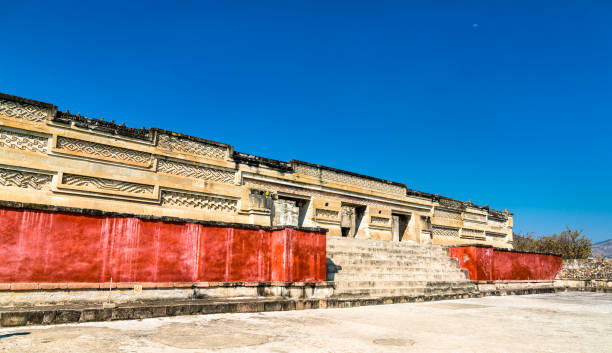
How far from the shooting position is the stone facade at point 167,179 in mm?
8969

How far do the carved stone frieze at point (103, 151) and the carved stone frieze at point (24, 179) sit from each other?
0.83m

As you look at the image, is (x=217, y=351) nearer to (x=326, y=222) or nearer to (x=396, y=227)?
(x=326, y=222)

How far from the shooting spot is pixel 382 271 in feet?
34.5

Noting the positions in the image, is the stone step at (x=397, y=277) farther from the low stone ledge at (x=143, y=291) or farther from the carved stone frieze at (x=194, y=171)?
the carved stone frieze at (x=194, y=171)

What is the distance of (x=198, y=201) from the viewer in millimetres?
11234

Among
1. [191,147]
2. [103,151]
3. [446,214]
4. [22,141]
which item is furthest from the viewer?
[446,214]

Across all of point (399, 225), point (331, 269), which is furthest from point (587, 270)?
point (331, 269)

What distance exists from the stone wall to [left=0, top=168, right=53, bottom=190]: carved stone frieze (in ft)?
55.6

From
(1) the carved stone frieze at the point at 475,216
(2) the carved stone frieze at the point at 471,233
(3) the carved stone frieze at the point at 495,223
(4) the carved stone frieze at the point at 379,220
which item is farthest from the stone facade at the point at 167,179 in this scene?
(3) the carved stone frieze at the point at 495,223

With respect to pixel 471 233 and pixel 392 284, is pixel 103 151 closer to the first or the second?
pixel 392 284

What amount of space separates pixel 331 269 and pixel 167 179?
5045mm

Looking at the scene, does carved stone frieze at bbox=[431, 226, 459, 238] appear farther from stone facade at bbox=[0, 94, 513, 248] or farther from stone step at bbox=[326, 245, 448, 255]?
stone step at bbox=[326, 245, 448, 255]

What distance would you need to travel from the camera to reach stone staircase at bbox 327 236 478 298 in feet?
30.3

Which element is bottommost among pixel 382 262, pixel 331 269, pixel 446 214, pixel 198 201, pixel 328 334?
pixel 328 334
